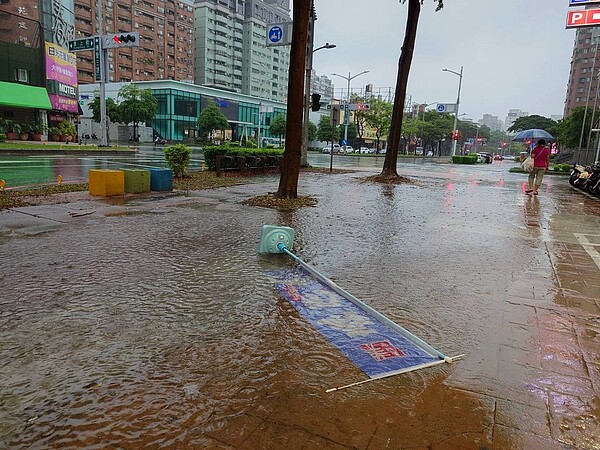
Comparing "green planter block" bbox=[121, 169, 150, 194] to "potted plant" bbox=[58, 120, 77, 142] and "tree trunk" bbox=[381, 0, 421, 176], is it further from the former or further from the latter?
"potted plant" bbox=[58, 120, 77, 142]

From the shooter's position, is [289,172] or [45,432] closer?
[45,432]

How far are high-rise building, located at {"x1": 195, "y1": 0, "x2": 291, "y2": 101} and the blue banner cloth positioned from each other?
330 ft

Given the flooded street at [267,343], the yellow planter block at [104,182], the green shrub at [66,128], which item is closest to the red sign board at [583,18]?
the flooded street at [267,343]

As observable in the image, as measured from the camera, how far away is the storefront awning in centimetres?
3514

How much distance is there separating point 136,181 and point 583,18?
29044 mm

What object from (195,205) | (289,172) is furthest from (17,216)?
(289,172)

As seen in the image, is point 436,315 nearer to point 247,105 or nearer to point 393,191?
point 393,191

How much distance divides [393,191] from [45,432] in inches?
521

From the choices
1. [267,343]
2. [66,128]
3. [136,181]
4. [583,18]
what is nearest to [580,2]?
[583,18]

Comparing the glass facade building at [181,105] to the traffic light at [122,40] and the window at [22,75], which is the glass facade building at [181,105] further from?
the traffic light at [122,40]

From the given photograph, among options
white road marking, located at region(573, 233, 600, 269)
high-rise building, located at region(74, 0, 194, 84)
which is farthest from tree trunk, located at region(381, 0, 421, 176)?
high-rise building, located at region(74, 0, 194, 84)

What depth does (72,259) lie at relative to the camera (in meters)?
5.25

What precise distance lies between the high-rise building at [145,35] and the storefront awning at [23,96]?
4469 cm

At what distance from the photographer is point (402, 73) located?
18359 mm
